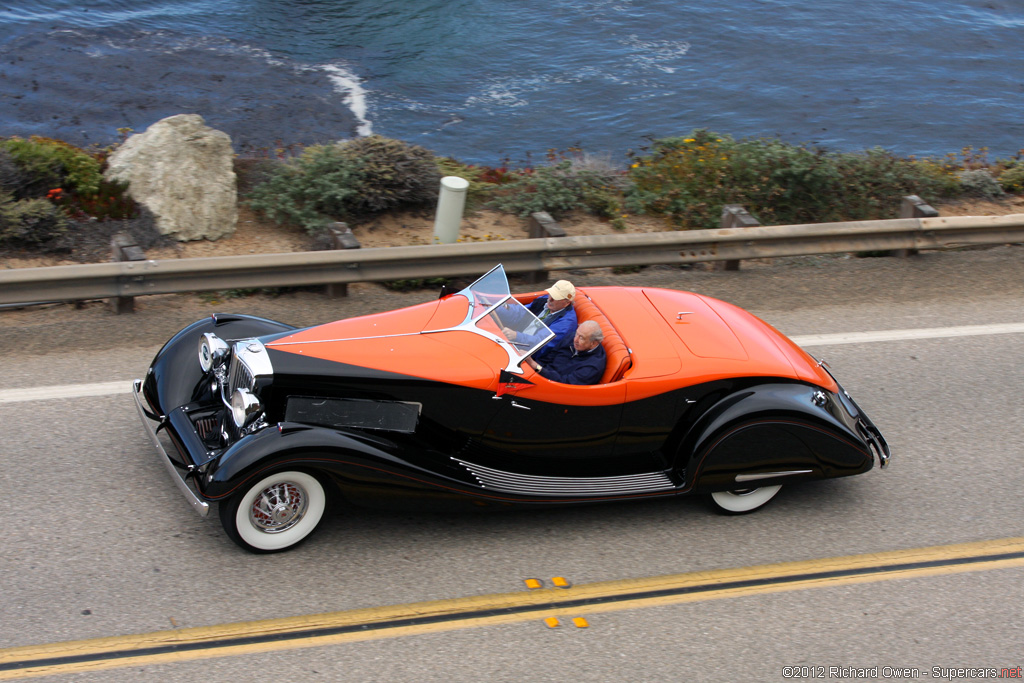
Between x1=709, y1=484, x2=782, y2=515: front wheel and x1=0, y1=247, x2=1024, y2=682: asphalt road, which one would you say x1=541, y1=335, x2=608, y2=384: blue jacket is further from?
x1=709, y1=484, x2=782, y2=515: front wheel

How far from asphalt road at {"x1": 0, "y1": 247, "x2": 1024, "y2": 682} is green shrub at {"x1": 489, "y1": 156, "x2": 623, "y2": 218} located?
12.4 feet

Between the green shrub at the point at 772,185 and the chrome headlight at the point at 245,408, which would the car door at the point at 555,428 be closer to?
the chrome headlight at the point at 245,408

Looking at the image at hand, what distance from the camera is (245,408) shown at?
466 cm

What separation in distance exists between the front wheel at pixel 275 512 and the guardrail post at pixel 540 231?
3656 millimetres

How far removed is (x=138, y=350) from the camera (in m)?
6.47

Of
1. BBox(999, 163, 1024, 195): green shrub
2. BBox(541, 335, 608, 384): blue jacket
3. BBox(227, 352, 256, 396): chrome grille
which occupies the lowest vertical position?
BBox(227, 352, 256, 396): chrome grille

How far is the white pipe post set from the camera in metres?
7.95

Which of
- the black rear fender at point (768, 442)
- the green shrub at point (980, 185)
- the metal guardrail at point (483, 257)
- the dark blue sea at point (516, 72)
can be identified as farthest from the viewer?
the dark blue sea at point (516, 72)

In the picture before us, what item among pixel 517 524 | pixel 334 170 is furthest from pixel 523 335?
pixel 334 170

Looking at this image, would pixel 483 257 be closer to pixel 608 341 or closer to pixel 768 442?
pixel 608 341

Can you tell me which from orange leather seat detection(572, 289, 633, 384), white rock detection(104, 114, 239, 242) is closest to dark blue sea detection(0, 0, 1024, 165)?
white rock detection(104, 114, 239, 242)

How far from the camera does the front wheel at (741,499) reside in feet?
17.3

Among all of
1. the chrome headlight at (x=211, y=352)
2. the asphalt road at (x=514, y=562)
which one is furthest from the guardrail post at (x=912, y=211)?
the chrome headlight at (x=211, y=352)

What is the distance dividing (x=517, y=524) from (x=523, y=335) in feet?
3.65
